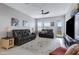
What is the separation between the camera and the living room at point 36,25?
2058 millimetres

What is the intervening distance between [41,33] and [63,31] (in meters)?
0.61

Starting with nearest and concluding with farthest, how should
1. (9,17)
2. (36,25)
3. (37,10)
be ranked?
(37,10)
(36,25)
(9,17)

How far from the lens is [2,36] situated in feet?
9.45

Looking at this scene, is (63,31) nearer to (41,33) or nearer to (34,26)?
(41,33)

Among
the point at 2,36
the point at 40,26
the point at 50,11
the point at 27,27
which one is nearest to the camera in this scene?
the point at 50,11

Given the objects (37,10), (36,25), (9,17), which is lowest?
(36,25)

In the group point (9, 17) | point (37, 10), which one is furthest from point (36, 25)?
point (9, 17)

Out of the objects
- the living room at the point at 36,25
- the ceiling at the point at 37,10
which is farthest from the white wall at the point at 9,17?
the ceiling at the point at 37,10

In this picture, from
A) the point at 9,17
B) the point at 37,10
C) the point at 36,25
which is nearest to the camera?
the point at 37,10

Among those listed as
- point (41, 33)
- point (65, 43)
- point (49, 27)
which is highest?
point (49, 27)

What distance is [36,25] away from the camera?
2.31 m

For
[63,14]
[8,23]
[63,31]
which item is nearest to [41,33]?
[63,31]

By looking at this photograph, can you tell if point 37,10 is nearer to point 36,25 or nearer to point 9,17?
point 36,25

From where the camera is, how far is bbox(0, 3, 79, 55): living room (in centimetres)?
206
